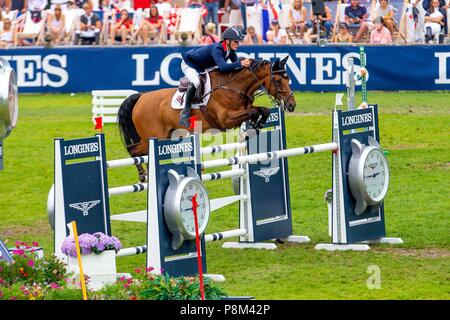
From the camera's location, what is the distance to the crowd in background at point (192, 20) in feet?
93.2

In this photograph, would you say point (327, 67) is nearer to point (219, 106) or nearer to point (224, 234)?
point (219, 106)

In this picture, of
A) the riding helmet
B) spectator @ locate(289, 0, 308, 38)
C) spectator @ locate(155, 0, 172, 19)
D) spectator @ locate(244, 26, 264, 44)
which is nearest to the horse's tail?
the riding helmet

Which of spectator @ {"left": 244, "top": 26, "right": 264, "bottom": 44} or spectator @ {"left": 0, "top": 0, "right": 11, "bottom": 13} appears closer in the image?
spectator @ {"left": 244, "top": 26, "right": 264, "bottom": 44}

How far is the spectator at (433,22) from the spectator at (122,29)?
8521 millimetres

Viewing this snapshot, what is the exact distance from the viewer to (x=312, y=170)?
20359mm

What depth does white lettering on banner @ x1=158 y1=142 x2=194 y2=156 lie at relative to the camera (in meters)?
11.6

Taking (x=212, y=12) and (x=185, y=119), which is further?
(x=212, y=12)

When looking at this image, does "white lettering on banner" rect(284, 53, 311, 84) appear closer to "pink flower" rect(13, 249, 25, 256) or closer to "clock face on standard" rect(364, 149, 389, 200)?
"clock face on standard" rect(364, 149, 389, 200)

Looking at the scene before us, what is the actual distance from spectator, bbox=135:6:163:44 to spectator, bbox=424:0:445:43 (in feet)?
24.7

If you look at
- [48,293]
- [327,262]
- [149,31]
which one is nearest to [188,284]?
[48,293]

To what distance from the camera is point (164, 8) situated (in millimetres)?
32250

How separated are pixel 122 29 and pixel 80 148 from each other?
20.6 meters

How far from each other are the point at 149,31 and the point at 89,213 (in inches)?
791

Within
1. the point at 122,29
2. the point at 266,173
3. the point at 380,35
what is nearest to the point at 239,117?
the point at 266,173
